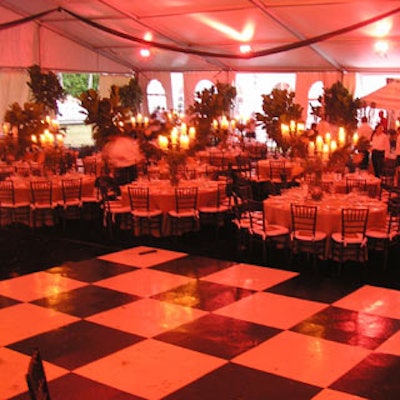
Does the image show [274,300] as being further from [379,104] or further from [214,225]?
[379,104]

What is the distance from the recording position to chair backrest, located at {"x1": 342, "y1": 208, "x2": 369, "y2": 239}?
24.7 ft

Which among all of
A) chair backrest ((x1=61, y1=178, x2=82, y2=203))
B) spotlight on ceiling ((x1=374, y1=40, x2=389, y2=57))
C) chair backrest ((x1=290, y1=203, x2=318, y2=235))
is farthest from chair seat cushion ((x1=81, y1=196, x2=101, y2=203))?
spotlight on ceiling ((x1=374, y1=40, x2=389, y2=57))

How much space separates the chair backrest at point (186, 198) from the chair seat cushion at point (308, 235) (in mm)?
1923

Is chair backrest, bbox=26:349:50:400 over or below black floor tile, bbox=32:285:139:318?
over

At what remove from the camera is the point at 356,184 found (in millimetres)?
10125

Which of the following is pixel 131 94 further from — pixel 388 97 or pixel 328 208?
pixel 328 208

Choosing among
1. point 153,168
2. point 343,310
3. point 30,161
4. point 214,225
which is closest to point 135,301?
point 343,310

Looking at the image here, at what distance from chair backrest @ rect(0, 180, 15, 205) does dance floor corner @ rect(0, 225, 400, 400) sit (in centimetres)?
198

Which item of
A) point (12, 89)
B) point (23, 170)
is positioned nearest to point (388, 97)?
point (23, 170)

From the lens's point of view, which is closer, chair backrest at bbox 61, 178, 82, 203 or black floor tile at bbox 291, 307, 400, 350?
black floor tile at bbox 291, 307, 400, 350

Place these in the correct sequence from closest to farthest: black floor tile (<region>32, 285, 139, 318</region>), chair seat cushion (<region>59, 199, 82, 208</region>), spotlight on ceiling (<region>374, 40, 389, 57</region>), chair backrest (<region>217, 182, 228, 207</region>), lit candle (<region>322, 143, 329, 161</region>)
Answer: black floor tile (<region>32, 285, 139, 318</region>) → lit candle (<region>322, 143, 329, 161</region>) → chair backrest (<region>217, 182, 228, 207</region>) → chair seat cushion (<region>59, 199, 82, 208</region>) → spotlight on ceiling (<region>374, 40, 389, 57</region>)

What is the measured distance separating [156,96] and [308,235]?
51.4 feet

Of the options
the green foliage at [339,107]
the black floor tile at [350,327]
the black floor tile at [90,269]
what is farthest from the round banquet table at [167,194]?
the green foliage at [339,107]

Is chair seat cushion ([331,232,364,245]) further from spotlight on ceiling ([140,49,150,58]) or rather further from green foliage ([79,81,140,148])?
spotlight on ceiling ([140,49,150,58])
